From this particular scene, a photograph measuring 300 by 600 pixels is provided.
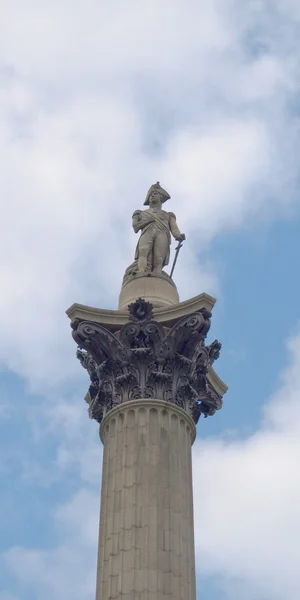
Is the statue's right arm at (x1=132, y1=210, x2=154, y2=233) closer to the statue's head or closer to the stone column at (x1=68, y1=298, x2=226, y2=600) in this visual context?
the statue's head

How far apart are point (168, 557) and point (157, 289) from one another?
27.8 feet

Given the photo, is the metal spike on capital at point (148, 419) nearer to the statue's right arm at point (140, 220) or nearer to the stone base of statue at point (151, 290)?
the stone base of statue at point (151, 290)

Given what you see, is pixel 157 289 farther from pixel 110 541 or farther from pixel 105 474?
pixel 110 541

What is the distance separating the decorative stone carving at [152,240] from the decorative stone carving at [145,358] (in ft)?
11.3

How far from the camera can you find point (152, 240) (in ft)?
103

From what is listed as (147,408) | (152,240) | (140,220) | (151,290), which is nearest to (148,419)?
(147,408)

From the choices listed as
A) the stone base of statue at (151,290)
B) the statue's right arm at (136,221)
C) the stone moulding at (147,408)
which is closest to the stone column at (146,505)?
the stone moulding at (147,408)

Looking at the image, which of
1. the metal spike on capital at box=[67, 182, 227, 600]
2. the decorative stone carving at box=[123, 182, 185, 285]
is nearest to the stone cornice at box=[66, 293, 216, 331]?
the metal spike on capital at box=[67, 182, 227, 600]

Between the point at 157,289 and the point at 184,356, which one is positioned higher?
the point at 157,289

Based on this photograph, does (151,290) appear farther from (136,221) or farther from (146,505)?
(146,505)

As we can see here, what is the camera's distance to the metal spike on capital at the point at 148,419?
23.8 meters

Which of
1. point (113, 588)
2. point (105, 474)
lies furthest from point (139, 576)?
point (105, 474)

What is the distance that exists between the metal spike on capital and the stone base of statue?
0.04m

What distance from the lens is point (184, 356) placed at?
1068 inches
